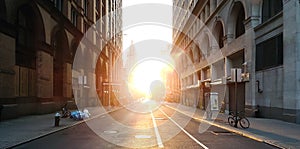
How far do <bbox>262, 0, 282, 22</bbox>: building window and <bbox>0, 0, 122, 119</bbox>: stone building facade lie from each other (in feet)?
59.7

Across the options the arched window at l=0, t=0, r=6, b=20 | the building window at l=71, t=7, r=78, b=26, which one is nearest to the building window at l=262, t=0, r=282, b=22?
the arched window at l=0, t=0, r=6, b=20

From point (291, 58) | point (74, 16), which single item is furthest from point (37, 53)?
point (291, 58)

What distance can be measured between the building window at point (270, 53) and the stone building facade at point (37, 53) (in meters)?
18.1

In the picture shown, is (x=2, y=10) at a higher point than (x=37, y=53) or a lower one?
higher

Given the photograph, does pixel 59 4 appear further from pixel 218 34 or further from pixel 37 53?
pixel 218 34

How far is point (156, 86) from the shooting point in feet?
357

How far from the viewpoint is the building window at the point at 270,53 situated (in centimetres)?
2359

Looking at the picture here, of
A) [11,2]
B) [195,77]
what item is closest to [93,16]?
[195,77]

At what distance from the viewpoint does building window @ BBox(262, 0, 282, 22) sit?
80.1 ft

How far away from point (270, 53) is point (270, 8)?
3699 millimetres

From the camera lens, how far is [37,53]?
2952 cm

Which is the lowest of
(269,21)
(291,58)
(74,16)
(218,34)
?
(291,58)

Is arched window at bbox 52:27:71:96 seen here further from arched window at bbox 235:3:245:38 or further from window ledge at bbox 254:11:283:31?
window ledge at bbox 254:11:283:31

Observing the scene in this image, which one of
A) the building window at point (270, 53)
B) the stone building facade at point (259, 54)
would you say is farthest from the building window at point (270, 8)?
the building window at point (270, 53)
